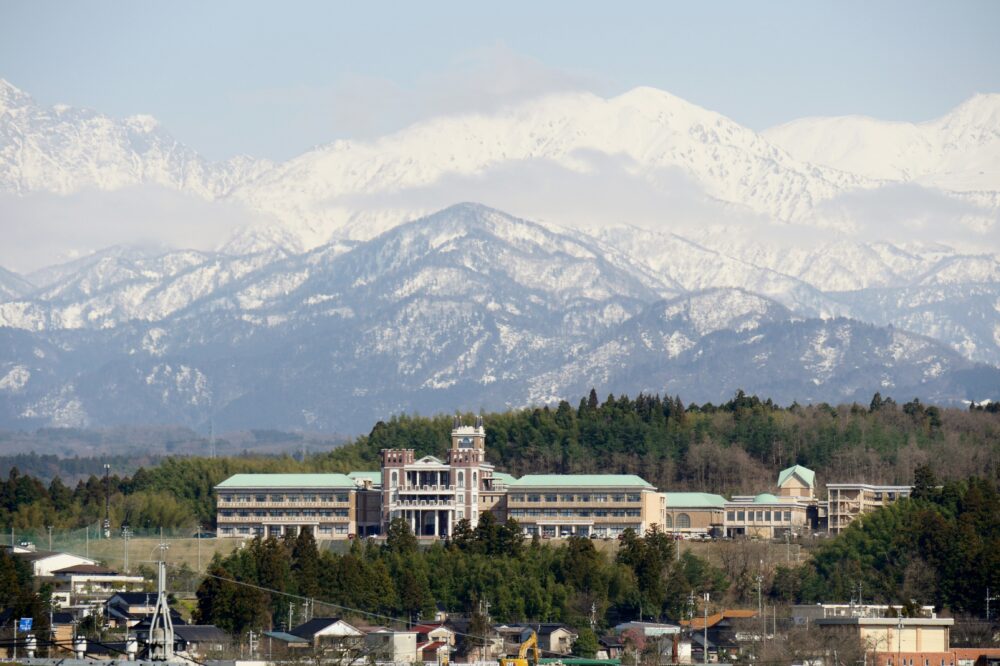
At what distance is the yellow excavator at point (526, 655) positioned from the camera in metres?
125

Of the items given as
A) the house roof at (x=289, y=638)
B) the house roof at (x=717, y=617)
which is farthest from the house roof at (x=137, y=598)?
the house roof at (x=717, y=617)

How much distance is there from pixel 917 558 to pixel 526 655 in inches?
1549

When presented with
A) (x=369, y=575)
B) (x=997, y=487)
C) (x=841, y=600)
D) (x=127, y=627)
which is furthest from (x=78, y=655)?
(x=997, y=487)

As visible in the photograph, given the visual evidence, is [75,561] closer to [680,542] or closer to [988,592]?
[680,542]

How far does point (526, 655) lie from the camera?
5443 inches

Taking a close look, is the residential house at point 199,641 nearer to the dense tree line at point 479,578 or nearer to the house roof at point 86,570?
the dense tree line at point 479,578

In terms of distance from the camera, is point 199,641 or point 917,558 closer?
point 199,641

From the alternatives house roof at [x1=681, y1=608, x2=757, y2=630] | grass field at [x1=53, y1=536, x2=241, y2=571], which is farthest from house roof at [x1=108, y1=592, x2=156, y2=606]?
house roof at [x1=681, y1=608, x2=757, y2=630]

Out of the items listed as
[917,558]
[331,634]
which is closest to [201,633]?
[331,634]

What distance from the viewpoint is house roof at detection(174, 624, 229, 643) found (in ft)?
426

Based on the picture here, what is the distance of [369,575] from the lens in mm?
158000

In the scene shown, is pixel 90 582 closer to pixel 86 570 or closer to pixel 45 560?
pixel 86 570

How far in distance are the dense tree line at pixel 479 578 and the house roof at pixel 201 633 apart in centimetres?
1186

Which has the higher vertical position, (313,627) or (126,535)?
(126,535)
